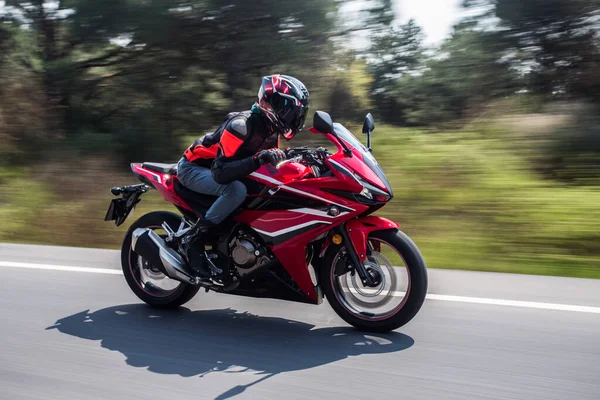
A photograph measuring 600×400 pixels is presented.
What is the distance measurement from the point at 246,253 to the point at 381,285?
921 millimetres

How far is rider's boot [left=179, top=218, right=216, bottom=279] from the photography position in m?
4.73

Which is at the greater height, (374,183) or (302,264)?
(374,183)

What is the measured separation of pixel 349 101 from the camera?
1403cm

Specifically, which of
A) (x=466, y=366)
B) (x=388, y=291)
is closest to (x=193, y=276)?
(x=388, y=291)

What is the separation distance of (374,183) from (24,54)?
1291 centimetres

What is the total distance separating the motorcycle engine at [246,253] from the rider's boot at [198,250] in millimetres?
213

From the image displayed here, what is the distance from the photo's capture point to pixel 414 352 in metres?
4.04

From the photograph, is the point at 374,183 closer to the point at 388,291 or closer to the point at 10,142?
the point at 388,291

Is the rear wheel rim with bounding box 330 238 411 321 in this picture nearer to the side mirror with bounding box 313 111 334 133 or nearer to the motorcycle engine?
the motorcycle engine

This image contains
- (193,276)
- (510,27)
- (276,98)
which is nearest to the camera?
(276,98)

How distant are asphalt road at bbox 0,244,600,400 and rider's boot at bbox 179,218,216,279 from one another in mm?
350

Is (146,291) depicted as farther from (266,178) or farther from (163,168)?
(266,178)

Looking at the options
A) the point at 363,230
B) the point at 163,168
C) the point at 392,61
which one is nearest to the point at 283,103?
the point at 363,230

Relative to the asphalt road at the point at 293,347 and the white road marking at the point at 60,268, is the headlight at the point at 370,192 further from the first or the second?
the white road marking at the point at 60,268
